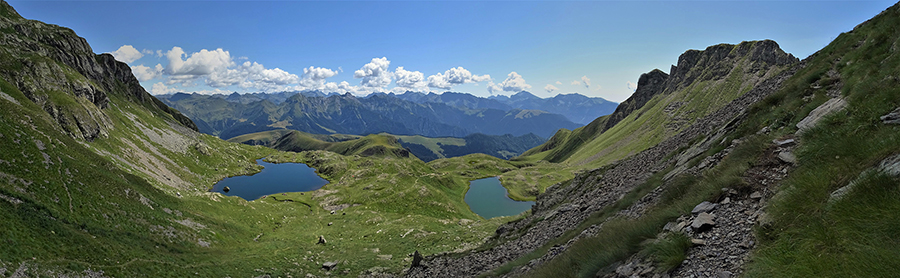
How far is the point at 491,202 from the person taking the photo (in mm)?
121562

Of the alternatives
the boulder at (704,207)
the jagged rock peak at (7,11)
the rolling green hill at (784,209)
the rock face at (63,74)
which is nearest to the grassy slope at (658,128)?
the rolling green hill at (784,209)

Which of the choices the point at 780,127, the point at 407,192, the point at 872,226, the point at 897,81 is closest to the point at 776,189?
the point at 872,226

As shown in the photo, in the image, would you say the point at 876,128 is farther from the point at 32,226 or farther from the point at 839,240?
the point at 32,226

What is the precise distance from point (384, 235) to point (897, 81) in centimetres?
5093

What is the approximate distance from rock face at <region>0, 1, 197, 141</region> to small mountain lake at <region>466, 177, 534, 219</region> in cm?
10562

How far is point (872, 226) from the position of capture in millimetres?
5777

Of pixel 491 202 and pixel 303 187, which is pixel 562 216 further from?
pixel 303 187

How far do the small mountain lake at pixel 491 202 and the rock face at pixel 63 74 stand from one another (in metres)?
106

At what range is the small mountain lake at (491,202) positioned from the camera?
109 meters

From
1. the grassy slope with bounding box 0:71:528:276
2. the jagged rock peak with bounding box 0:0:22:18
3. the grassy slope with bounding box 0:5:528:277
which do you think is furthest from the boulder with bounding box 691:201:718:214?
the jagged rock peak with bounding box 0:0:22:18

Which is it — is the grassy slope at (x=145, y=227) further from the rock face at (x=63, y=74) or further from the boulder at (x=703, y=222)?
the boulder at (x=703, y=222)

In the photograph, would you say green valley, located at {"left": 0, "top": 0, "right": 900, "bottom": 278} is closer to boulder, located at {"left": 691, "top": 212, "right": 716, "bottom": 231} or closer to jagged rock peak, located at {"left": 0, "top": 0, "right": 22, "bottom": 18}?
boulder, located at {"left": 691, "top": 212, "right": 716, "bottom": 231}

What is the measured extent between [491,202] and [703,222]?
4511 inches

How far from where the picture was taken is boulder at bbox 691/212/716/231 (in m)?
9.21
